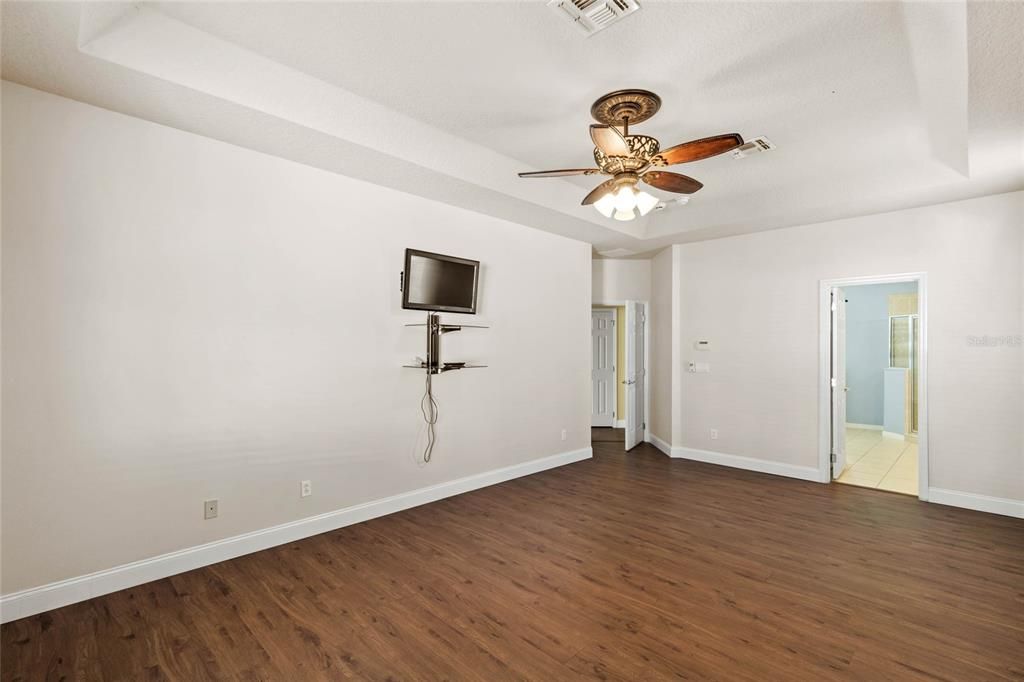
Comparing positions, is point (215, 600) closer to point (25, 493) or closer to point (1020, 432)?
point (25, 493)

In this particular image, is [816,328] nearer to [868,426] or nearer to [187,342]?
[868,426]

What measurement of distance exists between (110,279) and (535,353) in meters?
3.83

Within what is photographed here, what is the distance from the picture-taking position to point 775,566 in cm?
323

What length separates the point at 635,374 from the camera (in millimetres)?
6832

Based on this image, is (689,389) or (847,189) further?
(689,389)

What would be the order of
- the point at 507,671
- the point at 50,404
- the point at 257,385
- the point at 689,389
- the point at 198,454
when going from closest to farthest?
the point at 507,671, the point at 50,404, the point at 198,454, the point at 257,385, the point at 689,389

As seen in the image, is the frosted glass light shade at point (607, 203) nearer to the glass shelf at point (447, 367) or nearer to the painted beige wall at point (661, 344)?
the glass shelf at point (447, 367)

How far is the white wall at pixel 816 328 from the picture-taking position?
13.9ft

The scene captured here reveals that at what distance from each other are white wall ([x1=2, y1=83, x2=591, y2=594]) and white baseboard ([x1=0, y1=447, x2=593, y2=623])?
2.3 inches

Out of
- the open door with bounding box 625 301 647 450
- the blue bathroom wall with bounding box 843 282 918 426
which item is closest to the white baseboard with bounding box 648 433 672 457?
the open door with bounding box 625 301 647 450

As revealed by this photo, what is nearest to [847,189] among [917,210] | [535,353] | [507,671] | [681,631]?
[917,210]

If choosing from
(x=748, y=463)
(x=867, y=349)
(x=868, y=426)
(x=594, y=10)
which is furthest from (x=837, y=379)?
(x=594, y=10)

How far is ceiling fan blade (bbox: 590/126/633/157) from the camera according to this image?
8.82 feet

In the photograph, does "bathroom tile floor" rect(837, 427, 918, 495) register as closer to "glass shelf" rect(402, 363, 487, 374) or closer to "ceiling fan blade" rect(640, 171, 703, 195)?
"ceiling fan blade" rect(640, 171, 703, 195)
